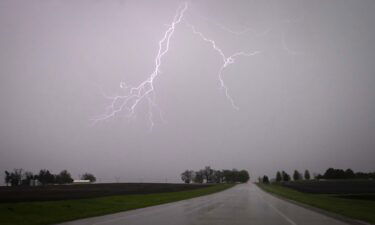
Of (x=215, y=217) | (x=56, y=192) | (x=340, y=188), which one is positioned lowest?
(x=215, y=217)

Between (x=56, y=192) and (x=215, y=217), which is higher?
(x=56, y=192)

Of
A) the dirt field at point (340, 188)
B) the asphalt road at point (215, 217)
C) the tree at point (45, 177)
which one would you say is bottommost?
the asphalt road at point (215, 217)

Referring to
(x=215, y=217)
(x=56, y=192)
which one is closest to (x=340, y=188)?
(x=56, y=192)

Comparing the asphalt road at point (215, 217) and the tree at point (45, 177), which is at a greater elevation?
the tree at point (45, 177)

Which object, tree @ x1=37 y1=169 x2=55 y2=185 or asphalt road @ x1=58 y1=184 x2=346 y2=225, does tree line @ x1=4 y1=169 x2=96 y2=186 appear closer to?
tree @ x1=37 y1=169 x2=55 y2=185

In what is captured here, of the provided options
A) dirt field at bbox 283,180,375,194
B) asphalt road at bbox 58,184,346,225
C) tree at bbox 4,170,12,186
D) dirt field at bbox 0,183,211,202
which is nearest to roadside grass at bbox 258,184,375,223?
asphalt road at bbox 58,184,346,225

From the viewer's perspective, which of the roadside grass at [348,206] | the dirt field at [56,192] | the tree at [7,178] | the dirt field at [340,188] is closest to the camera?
the roadside grass at [348,206]

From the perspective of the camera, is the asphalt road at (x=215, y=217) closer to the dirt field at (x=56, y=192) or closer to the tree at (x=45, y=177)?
the dirt field at (x=56, y=192)

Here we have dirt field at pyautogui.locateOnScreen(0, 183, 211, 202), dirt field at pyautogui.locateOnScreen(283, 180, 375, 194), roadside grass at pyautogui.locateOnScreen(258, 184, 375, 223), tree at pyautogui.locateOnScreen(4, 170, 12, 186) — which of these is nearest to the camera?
roadside grass at pyautogui.locateOnScreen(258, 184, 375, 223)

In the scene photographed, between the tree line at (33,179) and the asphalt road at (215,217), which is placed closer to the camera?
the asphalt road at (215,217)

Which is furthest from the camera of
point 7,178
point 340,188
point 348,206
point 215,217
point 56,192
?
point 7,178

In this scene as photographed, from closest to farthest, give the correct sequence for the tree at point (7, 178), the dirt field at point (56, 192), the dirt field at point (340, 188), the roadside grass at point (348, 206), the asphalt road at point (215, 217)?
the asphalt road at point (215, 217)
the roadside grass at point (348, 206)
the dirt field at point (56, 192)
the dirt field at point (340, 188)
the tree at point (7, 178)

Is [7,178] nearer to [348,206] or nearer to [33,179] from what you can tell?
[33,179]

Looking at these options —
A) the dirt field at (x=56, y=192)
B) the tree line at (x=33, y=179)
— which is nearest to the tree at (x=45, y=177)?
the tree line at (x=33, y=179)
